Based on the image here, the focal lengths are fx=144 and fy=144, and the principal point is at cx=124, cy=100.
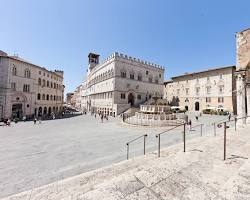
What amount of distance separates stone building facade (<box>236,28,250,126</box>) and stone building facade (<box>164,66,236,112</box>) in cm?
2933

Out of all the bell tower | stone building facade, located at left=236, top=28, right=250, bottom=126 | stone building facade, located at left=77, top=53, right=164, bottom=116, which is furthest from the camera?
the bell tower

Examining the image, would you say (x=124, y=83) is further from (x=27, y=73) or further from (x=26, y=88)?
(x=26, y=88)

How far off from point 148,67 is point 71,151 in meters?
39.1

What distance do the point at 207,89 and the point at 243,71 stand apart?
3443cm

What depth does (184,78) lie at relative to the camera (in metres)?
49.4

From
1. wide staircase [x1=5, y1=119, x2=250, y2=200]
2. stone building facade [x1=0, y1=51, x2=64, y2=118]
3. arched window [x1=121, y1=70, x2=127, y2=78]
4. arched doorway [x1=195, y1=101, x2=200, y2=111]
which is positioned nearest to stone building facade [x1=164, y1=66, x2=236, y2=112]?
arched doorway [x1=195, y1=101, x2=200, y2=111]

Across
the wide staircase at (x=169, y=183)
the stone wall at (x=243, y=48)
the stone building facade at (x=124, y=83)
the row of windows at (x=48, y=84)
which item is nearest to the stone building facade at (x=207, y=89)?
the stone building facade at (x=124, y=83)

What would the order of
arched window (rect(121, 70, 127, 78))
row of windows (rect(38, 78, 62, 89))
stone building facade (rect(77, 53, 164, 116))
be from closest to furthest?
row of windows (rect(38, 78, 62, 89)) < stone building facade (rect(77, 53, 164, 116)) < arched window (rect(121, 70, 127, 78))

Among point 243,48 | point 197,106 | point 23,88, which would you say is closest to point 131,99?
point 197,106

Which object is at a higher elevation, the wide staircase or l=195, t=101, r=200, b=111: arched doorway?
l=195, t=101, r=200, b=111: arched doorway

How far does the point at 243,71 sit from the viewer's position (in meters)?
11.6

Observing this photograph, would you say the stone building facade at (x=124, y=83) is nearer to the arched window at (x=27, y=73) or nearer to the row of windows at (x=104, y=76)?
the row of windows at (x=104, y=76)

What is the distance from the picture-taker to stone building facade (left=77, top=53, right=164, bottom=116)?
1499 inches

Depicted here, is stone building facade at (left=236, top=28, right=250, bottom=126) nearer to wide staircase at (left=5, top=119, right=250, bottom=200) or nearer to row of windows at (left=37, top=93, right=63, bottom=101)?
wide staircase at (left=5, top=119, right=250, bottom=200)
